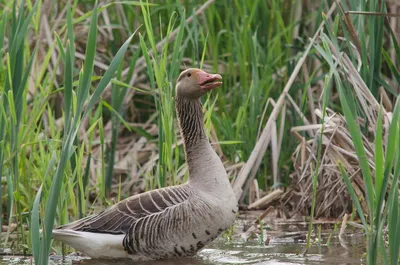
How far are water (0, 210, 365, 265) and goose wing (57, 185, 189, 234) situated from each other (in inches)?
9.7

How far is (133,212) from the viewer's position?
5.90 meters

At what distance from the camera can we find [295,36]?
28.4 ft

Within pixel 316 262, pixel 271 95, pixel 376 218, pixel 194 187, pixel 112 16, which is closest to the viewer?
pixel 376 218

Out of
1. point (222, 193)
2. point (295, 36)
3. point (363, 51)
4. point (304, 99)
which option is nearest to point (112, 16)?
point (295, 36)

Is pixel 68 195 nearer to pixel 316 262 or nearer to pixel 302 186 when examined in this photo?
pixel 316 262

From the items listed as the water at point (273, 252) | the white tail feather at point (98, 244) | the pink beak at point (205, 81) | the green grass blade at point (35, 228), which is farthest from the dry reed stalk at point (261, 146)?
the green grass blade at point (35, 228)

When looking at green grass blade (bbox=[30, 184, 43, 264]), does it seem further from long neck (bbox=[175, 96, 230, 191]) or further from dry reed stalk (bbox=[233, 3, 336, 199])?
dry reed stalk (bbox=[233, 3, 336, 199])

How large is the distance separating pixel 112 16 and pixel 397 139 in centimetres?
596

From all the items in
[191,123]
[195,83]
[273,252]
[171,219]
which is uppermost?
[195,83]

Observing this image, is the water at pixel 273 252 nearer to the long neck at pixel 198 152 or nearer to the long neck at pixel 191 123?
the long neck at pixel 198 152

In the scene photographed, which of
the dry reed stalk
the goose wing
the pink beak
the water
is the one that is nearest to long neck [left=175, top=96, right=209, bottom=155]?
the pink beak

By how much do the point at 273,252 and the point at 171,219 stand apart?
0.76m

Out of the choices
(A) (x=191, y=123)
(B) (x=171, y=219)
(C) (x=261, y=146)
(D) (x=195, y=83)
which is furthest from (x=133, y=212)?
(C) (x=261, y=146)

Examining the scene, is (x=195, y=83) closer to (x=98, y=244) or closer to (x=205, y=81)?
(x=205, y=81)
